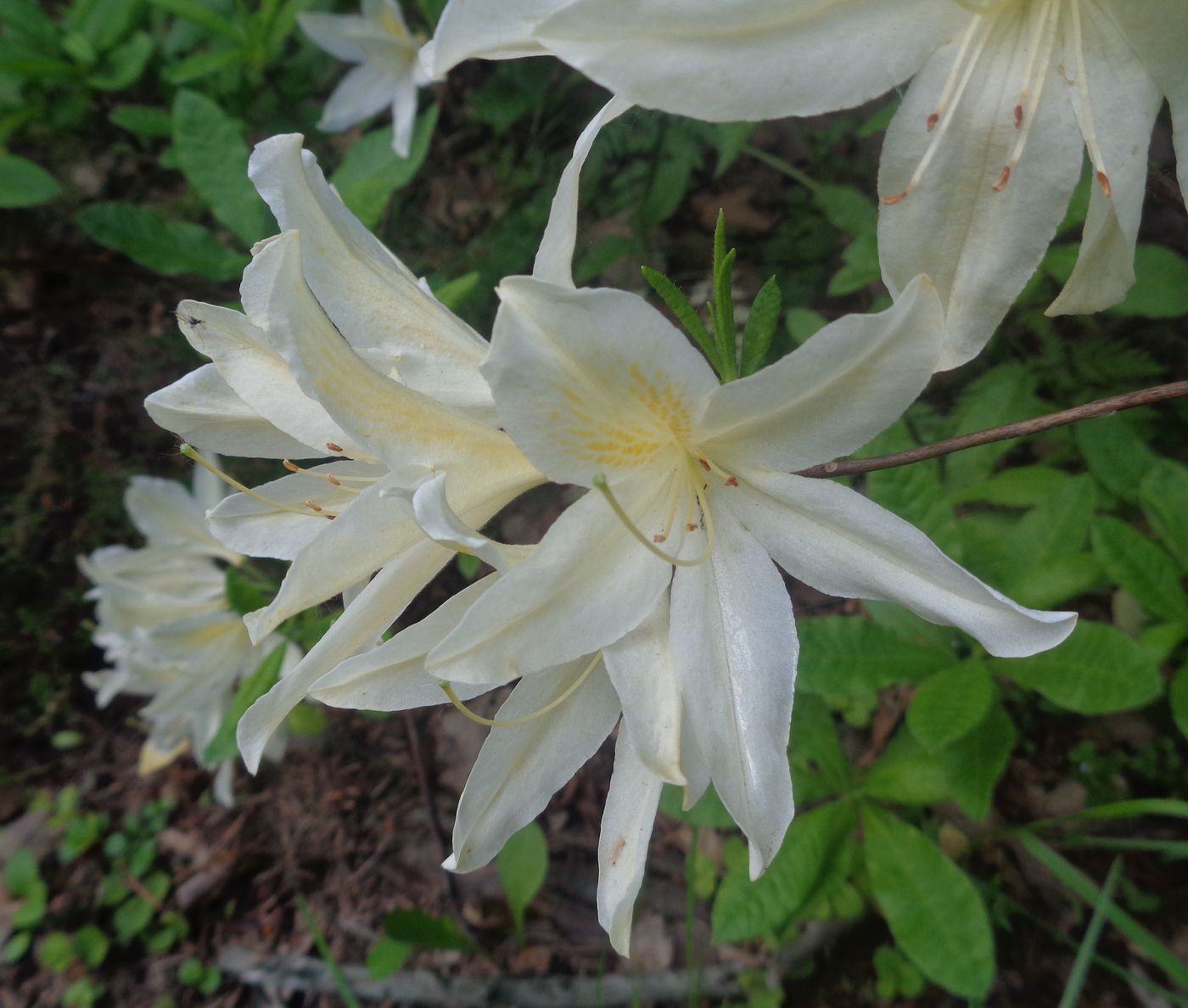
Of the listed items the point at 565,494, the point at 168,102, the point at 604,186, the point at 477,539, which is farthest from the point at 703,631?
the point at 168,102

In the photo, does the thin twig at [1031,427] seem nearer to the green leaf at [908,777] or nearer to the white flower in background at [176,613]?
the green leaf at [908,777]

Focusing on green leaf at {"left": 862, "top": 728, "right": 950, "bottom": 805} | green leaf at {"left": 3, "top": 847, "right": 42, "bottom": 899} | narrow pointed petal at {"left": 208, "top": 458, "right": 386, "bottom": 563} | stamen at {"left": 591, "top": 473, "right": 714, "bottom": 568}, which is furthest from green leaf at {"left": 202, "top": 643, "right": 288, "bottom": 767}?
green leaf at {"left": 3, "top": 847, "right": 42, "bottom": 899}

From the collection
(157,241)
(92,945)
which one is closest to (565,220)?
(157,241)

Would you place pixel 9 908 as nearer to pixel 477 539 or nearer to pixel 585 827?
pixel 585 827

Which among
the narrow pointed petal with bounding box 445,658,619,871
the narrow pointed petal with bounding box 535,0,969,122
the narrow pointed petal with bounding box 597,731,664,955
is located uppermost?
the narrow pointed petal with bounding box 535,0,969,122

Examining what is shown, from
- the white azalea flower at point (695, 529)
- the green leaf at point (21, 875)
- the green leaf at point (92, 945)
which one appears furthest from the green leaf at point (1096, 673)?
the green leaf at point (21, 875)

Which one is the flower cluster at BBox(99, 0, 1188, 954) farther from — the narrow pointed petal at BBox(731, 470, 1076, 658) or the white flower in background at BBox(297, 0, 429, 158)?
the white flower in background at BBox(297, 0, 429, 158)

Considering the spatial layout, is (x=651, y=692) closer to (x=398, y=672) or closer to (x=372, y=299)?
(x=398, y=672)
